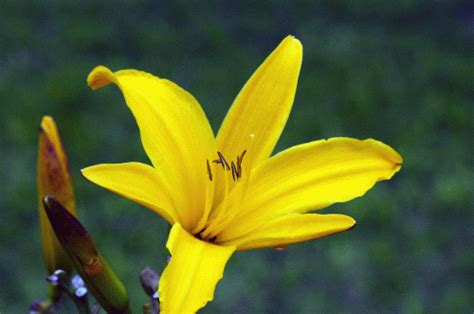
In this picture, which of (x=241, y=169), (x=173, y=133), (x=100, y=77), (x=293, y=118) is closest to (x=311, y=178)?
(x=241, y=169)

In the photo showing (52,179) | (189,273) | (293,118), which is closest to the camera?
(189,273)

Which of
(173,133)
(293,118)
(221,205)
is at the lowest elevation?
(293,118)

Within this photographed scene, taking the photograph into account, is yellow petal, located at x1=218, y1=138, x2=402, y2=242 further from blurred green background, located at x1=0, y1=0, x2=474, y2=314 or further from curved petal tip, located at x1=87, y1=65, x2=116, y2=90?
blurred green background, located at x1=0, y1=0, x2=474, y2=314

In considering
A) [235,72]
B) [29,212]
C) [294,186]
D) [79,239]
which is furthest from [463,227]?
[79,239]

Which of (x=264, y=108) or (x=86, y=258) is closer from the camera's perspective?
(x=86, y=258)

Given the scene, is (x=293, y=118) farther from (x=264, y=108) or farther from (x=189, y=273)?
(x=189, y=273)

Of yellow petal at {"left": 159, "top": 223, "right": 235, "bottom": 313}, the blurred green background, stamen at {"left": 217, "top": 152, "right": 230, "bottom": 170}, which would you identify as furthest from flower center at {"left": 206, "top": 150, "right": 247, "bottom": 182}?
the blurred green background

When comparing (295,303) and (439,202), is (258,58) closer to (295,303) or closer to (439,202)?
(439,202)
